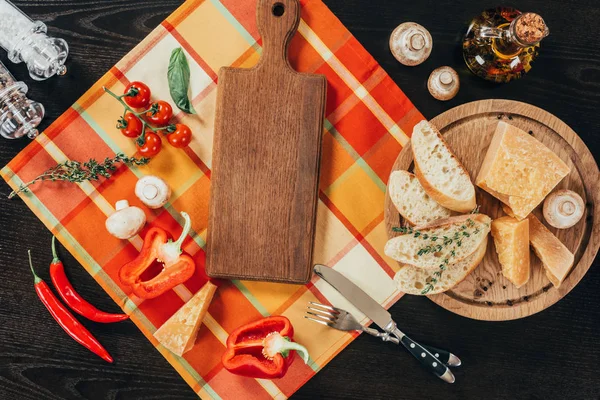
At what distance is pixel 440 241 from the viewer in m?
1.52

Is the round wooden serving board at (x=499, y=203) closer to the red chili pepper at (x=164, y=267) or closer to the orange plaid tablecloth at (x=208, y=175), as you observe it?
the orange plaid tablecloth at (x=208, y=175)

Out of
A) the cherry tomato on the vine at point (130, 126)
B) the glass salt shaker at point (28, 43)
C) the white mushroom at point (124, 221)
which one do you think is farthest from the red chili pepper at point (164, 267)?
the glass salt shaker at point (28, 43)

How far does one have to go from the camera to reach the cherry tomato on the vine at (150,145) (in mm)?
1599

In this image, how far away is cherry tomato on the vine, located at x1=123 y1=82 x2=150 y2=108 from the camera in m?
1.56

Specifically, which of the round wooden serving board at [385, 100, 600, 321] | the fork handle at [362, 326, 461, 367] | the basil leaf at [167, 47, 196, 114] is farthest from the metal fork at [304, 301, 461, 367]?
the basil leaf at [167, 47, 196, 114]

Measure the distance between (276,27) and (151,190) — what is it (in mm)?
666

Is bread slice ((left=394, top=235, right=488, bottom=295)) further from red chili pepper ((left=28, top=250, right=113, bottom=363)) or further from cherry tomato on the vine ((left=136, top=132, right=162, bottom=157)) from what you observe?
red chili pepper ((left=28, top=250, right=113, bottom=363))

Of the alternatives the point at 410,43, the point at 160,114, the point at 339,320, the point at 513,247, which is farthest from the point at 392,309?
the point at 160,114

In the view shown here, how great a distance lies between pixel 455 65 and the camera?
1.67 metres

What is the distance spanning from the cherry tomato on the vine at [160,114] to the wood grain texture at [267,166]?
0.16 m

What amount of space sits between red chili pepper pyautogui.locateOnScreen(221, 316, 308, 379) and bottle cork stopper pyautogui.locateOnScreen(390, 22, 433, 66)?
958 mm

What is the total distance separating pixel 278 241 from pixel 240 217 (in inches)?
5.8

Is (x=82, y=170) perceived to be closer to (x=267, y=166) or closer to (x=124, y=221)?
(x=124, y=221)

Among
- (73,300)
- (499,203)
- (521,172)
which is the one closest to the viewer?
(521,172)
